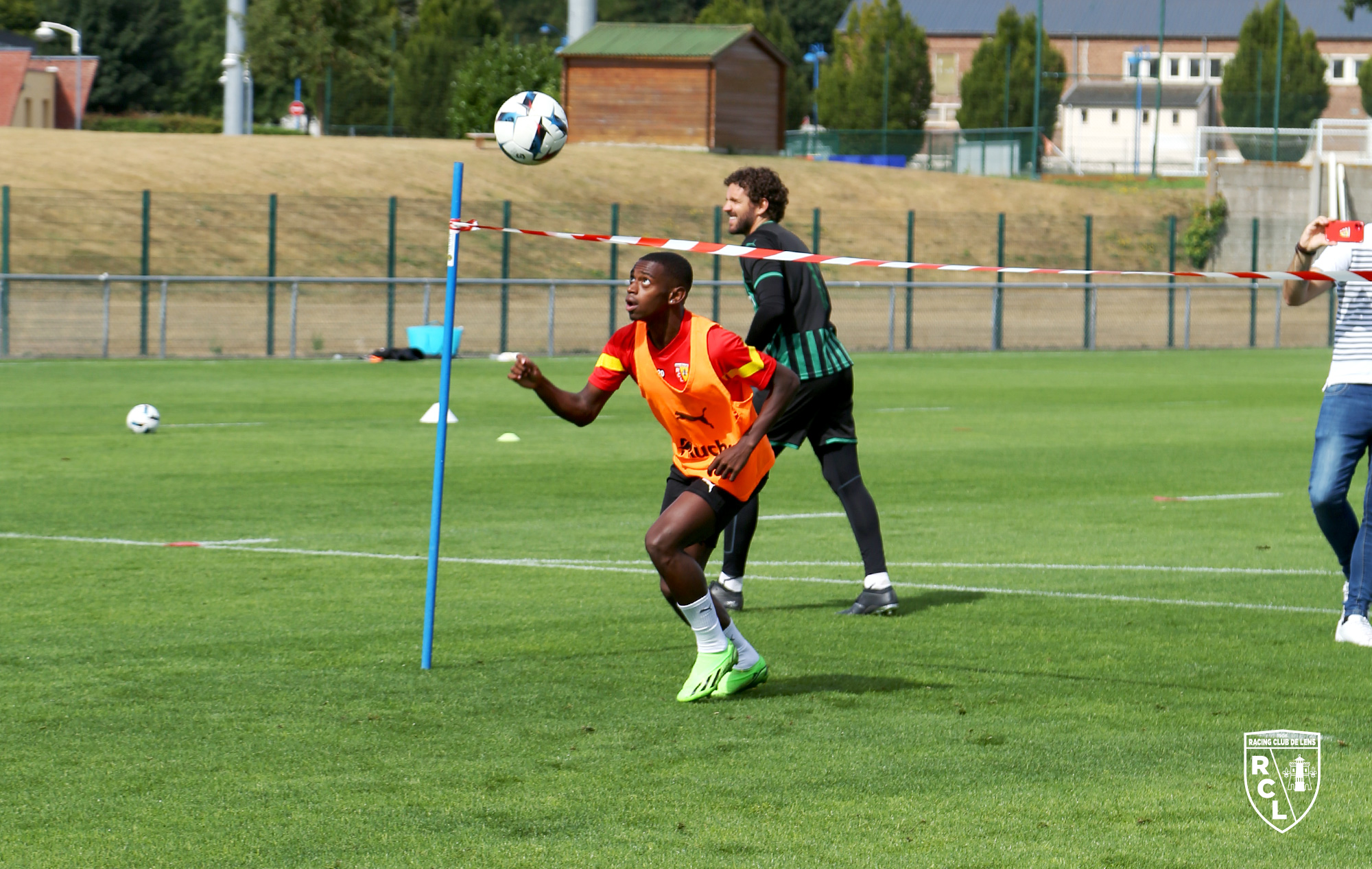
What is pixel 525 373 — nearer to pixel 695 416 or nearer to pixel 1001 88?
pixel 695 416

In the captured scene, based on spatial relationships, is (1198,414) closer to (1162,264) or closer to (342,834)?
(342,834)

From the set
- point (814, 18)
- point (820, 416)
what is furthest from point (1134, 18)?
point (820, 416)

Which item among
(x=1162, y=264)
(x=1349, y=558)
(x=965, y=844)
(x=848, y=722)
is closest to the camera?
(x=965, y=844)

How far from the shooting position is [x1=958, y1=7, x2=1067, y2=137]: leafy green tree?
251ft

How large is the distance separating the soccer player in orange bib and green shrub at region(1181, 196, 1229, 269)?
157 ft

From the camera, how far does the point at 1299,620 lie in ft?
27.5

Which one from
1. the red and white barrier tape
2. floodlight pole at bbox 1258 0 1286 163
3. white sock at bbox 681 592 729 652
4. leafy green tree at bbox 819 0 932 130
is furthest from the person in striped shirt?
leafy green tree at bbox 819 0 932 130

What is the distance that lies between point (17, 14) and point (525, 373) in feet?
275

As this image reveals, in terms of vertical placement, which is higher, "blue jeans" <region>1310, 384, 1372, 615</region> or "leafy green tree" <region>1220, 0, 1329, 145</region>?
"leafy green tree" <region>1220, 0, 1329, 145</region>

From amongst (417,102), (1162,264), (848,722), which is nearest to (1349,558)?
(848,722)

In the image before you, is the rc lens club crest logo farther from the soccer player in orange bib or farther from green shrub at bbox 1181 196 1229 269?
green shrub at bbox 1181 196 1229 269

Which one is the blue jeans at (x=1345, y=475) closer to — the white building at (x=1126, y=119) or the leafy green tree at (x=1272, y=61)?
the leafy green tree at (x=1272, y=61)

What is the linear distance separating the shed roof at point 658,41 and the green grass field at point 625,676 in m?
40.5

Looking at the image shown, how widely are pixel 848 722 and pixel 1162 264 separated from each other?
44.6 metres
